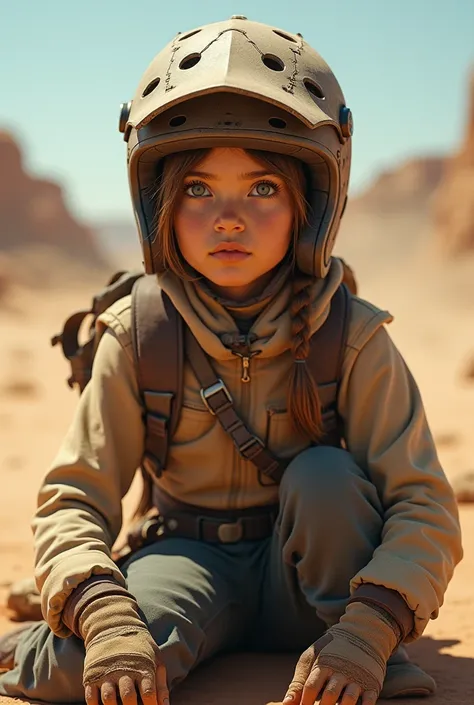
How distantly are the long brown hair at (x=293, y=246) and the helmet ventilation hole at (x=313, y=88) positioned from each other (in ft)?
0.64

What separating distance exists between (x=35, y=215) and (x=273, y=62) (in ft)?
159

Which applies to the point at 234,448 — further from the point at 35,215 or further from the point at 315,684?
the point at 35,215

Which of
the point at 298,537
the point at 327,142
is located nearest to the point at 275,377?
the point at 298,537

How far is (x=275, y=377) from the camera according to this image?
301 centimetres

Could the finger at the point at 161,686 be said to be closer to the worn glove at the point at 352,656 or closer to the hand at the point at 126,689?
the hand at the point at 126,689

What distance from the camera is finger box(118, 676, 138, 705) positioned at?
2346 mm

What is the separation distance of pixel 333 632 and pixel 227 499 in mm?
690

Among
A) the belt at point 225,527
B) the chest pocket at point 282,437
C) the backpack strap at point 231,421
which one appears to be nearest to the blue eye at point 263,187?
the backpack strap at point 231,421

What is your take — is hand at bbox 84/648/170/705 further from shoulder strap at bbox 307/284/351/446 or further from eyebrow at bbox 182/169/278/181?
eyebrow at bbox 182/169/278/181

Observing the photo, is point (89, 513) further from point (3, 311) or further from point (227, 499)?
point (3, 311)

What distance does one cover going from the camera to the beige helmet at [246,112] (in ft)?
9.05

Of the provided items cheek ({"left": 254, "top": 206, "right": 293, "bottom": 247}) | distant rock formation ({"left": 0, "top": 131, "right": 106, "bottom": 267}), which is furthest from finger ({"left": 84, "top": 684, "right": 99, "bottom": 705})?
distant rock formation ({"left": 0, "top": 131, "right": 106, "bottom": 267})

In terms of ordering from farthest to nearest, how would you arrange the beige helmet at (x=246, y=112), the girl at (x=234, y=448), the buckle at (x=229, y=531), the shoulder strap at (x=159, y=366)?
1. the buckle at (x=229, y=531)
2. the shoulder strap at (x=159, y=366)
3. the beige helmet at (x=246, y=112)
4. the girl at (x=234, y=448)

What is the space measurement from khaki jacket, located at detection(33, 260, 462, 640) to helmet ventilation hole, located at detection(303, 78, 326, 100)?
53 cm
